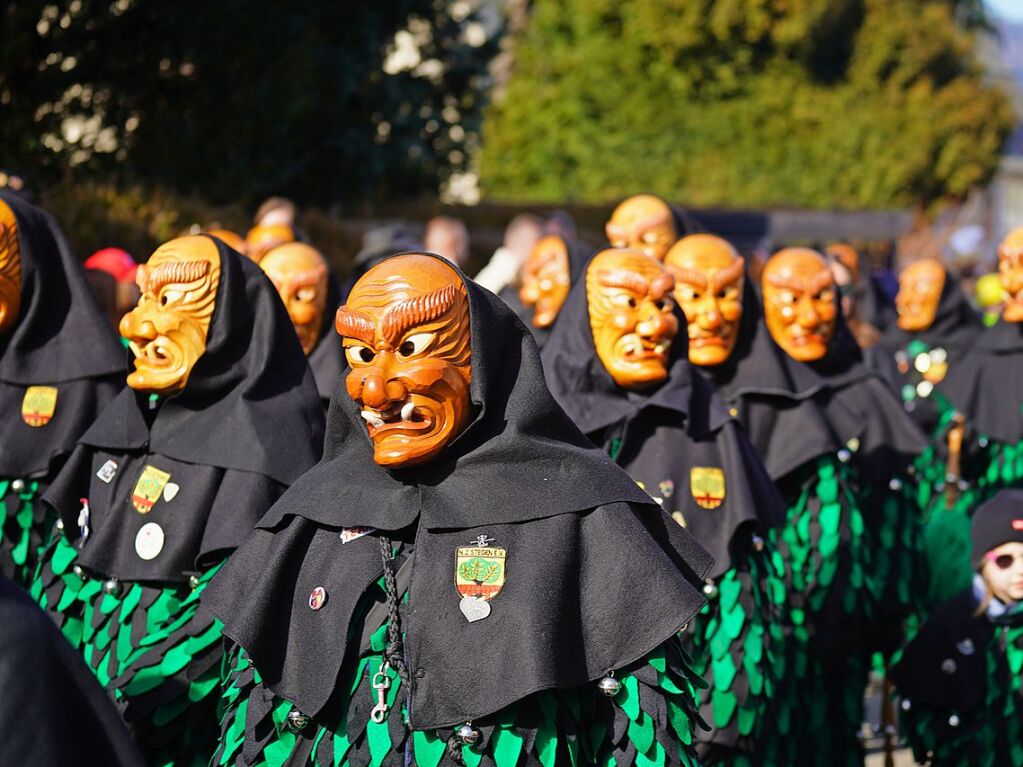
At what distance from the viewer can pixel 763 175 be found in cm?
2978

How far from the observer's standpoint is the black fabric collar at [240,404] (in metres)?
4.73

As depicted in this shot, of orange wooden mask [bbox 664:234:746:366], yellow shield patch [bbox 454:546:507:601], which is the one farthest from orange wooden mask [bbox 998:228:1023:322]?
yellow shield patch [bbox 454:546:507:601]

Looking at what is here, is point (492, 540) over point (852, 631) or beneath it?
over

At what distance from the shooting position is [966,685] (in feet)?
18.7

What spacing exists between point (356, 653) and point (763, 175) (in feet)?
88.7

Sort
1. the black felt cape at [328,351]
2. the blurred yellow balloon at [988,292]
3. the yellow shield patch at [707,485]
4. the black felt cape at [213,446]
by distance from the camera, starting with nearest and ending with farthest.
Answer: the black felt cape at [213,446] → the yellow shield patch at [707,485] → the black felt cape at [328,351] → the blurred yellow balloon at [988,292]

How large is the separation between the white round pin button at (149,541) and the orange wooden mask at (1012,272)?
4804 mm

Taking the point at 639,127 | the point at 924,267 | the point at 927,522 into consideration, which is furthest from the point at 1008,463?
the point at 639,127

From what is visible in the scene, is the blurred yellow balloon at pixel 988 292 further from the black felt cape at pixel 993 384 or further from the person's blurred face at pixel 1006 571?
the person's blurred face at pixel 1006 571

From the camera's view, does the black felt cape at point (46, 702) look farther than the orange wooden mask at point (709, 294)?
No

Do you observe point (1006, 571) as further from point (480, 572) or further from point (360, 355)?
point (360, 355)

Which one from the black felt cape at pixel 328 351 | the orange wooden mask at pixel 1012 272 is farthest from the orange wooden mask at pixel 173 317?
the orange wooden mask at pixel 1012 272

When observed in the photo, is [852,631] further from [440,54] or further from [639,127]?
[639,127]

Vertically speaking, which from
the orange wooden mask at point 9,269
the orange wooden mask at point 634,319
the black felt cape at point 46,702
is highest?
the black felt cape at point 46,702
